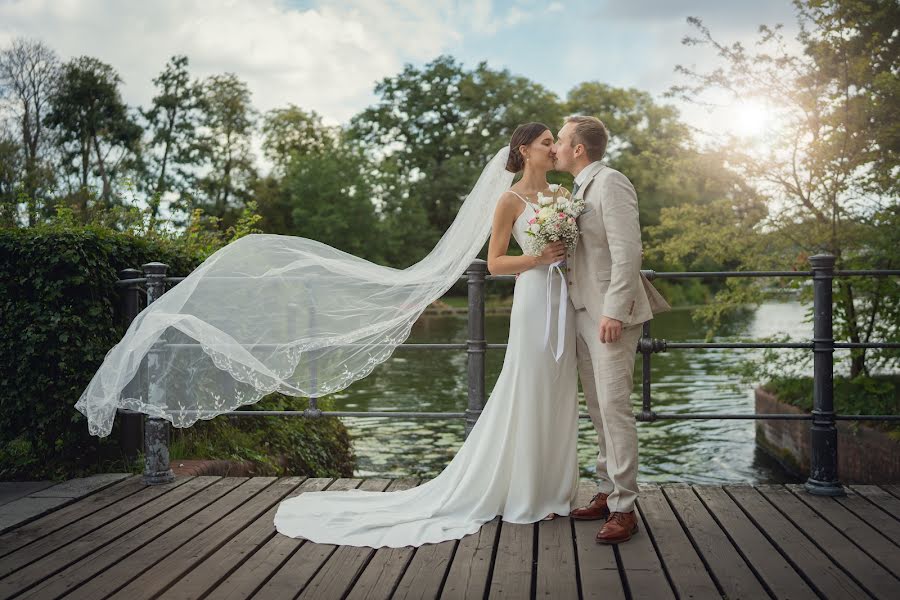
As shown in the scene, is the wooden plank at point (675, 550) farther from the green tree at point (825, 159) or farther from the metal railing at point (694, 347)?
the green tree at point (825, 159)

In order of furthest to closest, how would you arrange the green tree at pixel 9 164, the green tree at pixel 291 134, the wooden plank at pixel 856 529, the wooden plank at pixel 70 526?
the green tree at pixel 291 134, the green tree at pixel 9 164, the wooden plank at pixel 70 526, the wooden plank at pixel 856 529

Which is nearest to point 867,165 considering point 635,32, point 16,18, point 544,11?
point 544,11

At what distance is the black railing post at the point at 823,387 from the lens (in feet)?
13.5

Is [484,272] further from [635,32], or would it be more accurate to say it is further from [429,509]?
[635,32]

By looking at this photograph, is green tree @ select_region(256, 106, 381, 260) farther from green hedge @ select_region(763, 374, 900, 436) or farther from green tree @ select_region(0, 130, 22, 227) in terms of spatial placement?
green hedge @ select_region(763, 374, 900, 436)

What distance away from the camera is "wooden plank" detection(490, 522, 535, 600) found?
285cm

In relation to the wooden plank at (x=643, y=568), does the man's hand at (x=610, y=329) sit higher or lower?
higher

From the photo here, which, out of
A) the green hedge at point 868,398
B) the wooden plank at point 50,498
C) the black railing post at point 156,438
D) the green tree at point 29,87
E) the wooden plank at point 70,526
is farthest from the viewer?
the green tree at point 29,87

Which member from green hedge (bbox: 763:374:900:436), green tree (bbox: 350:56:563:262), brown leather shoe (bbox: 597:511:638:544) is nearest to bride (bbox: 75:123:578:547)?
brown leather shoe (bbox: 597:511:638:544)

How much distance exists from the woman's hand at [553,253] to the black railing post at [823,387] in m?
1.48

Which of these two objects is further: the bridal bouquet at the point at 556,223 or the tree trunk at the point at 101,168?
the tree trunk at the point at 101,168

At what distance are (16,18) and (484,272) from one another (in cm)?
3335

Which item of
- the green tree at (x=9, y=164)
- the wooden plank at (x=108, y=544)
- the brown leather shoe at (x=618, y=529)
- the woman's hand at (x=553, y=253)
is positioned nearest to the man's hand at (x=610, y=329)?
the woman's hand at (x=553, y=253)

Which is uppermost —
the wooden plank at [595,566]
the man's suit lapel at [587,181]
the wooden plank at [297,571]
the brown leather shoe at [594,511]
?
the man's suit lapel at [587,181]
